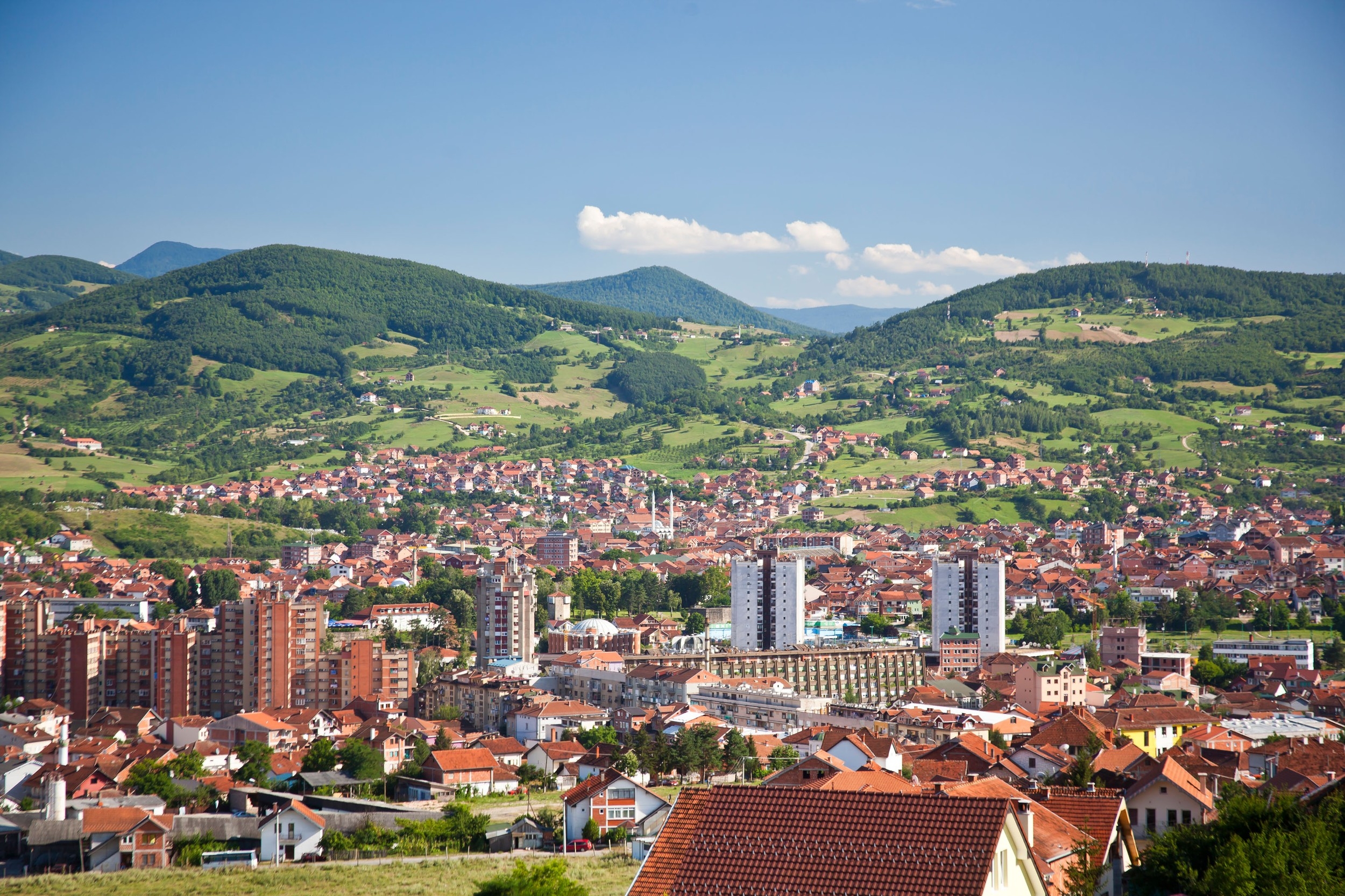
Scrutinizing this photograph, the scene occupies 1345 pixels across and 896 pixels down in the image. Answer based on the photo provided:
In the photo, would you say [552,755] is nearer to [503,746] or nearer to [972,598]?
[503,746]

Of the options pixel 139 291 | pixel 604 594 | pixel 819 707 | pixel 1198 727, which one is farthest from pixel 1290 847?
pixel 139 291

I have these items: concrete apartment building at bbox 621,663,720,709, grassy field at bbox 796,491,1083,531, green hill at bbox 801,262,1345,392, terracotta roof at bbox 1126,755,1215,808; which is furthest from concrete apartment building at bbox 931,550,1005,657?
green hill at bbox 801,262,1345,392

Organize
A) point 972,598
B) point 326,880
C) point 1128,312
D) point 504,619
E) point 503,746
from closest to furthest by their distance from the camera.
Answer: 1. point 326,880
2. point 503,746
3. point 504,619
4. point 972,598
5. point 1128,312

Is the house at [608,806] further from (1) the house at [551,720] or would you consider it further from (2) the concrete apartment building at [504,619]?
(2) the concrete apartment building at [504,619]

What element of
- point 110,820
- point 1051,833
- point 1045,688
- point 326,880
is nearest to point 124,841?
point 110,820

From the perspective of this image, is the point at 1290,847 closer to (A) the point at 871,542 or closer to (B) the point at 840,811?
(B) the point at 840,811

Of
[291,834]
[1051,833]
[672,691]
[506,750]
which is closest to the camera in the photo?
[1051,833]

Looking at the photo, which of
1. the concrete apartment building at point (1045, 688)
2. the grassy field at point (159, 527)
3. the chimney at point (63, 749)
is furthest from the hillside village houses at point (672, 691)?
the grassy field at point (159, 527)
